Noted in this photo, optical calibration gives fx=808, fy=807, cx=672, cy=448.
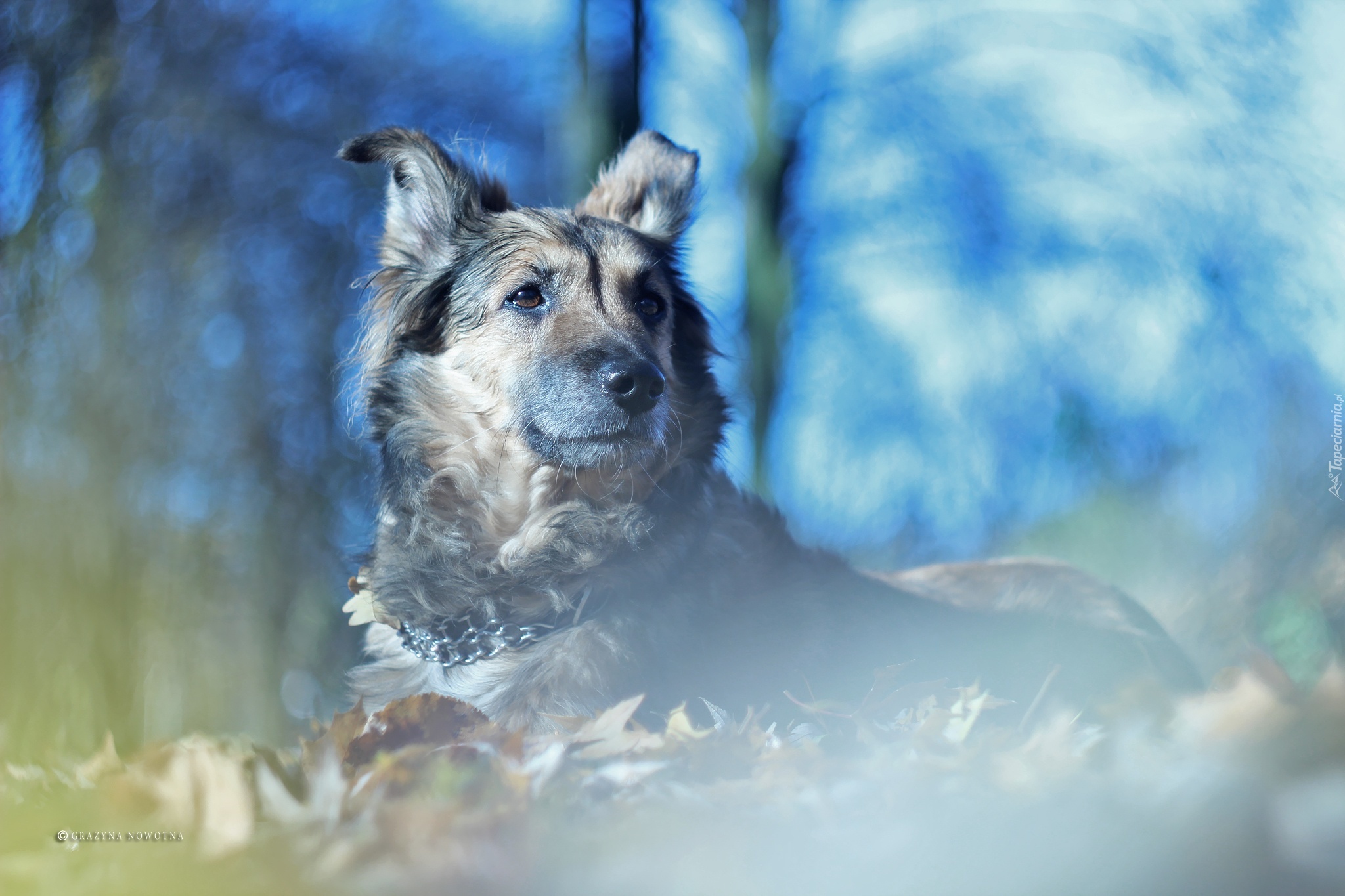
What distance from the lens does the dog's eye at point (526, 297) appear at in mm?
2541

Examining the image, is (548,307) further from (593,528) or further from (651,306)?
(593,528)

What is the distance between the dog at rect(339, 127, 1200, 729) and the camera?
2158 millimetres

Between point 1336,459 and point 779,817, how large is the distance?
172 cm

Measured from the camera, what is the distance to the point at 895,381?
2.80 metres

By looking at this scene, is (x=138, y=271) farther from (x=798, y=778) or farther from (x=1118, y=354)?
(x=1118, y=354)

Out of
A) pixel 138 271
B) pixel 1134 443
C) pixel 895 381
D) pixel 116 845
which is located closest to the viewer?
pixel 116 845

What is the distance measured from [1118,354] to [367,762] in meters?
2.32

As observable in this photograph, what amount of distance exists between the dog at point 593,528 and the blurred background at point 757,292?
21 cm

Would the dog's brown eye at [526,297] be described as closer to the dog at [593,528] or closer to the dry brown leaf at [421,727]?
the dog at [593,528]

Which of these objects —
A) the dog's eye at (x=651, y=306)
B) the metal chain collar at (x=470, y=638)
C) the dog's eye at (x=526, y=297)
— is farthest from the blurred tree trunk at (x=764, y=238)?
the metal chain collar at (x=470, y=638)

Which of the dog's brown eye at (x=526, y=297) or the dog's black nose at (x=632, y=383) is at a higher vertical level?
the dog's brown eye at (x=526, y=297)

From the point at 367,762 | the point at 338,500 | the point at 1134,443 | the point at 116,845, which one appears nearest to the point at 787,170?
the point at 1134,443

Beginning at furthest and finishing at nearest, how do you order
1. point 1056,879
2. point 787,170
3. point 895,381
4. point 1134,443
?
point 787,170 → point 895,381 → point 1134,443 → point 1056,879

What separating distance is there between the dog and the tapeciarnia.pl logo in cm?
59
